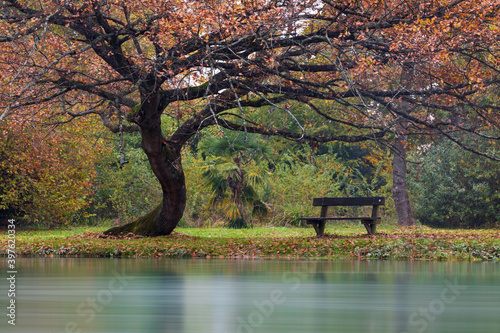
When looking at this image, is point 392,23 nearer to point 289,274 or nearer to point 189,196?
point 289,274

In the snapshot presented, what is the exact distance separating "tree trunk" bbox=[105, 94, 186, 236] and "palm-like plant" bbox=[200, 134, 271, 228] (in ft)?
22.6

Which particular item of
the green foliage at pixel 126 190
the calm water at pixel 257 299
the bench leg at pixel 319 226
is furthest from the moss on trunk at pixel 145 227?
the green foliage at pixel 126 190

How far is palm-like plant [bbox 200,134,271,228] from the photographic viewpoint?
81.5 ft

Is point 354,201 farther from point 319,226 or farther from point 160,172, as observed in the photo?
point 160,172

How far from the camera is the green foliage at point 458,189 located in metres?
28.8

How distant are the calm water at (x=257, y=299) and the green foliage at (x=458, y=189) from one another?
1930cm

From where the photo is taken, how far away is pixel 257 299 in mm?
6281

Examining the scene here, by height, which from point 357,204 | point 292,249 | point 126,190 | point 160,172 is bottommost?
point 292,249

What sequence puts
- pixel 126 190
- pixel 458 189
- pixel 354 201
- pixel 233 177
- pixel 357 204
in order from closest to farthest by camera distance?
pixel 357 204, pixel 354 201, pixel 233 177, pixel 458 189, pixel 126 190

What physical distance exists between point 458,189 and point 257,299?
24.6 metres

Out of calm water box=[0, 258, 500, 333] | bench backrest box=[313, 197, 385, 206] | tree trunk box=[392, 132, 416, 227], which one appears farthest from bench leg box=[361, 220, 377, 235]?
tree trunk box=[392, 132, 416, 227]

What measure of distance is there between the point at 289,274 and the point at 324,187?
69.5 ft

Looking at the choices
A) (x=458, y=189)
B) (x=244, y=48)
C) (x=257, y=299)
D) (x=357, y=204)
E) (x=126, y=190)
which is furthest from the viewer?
(x=126, y=190)

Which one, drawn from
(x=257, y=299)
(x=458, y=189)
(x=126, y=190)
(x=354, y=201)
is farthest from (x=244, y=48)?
(x=458, y=189)
